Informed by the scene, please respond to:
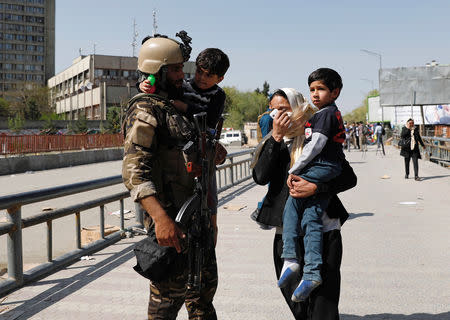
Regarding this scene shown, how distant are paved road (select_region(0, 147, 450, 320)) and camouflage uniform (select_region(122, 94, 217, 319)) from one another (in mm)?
1545

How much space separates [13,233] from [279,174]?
9.14 feet

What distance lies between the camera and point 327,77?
10.0 feet

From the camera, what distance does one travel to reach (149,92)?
2648 mm

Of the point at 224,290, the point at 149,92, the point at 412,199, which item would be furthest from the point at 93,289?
the point at 412,199

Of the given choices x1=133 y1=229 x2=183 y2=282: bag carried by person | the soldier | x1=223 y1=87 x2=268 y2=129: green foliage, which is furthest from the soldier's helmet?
x1=223 y1=87 x2=268 y2=129: green foliage

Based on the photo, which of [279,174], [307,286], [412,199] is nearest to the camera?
[307,286]

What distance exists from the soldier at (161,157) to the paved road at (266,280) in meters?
1.56

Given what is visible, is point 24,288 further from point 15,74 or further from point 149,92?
point 15,74

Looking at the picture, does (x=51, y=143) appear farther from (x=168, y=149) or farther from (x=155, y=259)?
(x=155, y=259)

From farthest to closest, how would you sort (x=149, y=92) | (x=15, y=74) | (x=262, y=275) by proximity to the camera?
(x=15, y=74)
(x=262, y=275)
(x=149, y=92)

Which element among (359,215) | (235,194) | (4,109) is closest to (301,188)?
(359,215)

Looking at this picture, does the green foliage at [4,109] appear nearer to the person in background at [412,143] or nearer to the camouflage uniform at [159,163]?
the person in background at [412,143]

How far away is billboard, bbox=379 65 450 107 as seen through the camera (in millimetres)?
34812

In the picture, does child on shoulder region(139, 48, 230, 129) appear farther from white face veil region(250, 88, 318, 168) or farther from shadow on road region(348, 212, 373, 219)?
shadow on road region(348, 212, 373, 219)
